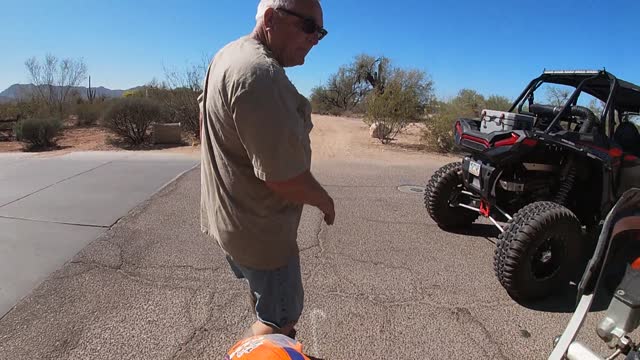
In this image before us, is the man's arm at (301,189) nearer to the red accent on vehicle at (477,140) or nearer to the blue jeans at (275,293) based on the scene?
the blue jeans at (275,293)

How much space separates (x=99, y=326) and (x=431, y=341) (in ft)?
7.07

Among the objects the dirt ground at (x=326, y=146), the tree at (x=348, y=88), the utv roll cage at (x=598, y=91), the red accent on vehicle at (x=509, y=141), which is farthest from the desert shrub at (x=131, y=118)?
the tree at (x=348, y=88)

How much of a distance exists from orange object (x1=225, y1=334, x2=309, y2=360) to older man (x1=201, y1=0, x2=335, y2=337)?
1.10 feet

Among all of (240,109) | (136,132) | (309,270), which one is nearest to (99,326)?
(309,270)

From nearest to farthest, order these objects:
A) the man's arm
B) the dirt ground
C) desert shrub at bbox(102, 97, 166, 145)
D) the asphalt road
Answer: the man's arm → the asphalt road → the dirt ground → desert shrub at bbox(102, 97, 166, 145)

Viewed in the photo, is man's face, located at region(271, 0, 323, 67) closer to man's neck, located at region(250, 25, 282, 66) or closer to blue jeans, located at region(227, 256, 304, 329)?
man's neck, located at region(250, 25, 282, 66)

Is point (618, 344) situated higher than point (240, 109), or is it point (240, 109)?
point (240, 109)

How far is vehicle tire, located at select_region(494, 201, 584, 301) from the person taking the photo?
308 centimetres

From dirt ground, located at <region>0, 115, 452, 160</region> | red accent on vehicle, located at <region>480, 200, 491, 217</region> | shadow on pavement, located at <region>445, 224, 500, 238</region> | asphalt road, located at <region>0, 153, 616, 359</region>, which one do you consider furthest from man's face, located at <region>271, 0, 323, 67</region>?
dirt ground, located at <region>0, 115, 452, 160</region>

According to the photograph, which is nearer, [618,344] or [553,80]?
[618,344]

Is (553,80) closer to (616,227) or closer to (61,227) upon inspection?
(616,227)

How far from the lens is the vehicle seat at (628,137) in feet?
14.7

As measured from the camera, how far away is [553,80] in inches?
176

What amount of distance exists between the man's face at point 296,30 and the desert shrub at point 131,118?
13.0 metres
